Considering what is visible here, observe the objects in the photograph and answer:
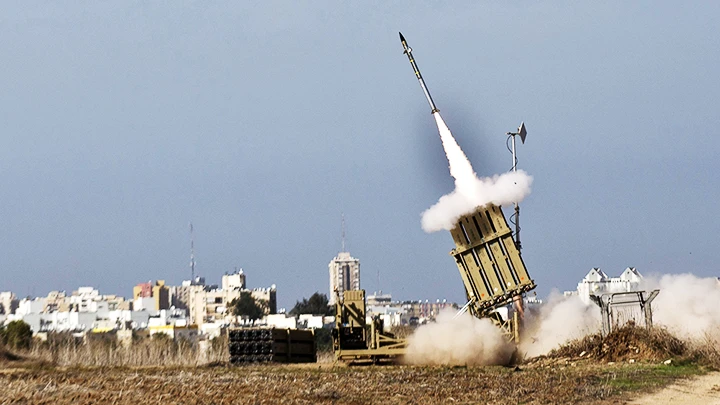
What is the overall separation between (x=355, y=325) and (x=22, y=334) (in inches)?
1043

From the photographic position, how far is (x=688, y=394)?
22.5 meters

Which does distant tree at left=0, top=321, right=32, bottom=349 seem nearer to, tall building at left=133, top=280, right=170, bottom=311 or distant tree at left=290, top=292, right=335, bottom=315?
distant tree at left=290, top=292, right=335, bottom=315

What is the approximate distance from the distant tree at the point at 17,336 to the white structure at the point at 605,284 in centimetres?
2313

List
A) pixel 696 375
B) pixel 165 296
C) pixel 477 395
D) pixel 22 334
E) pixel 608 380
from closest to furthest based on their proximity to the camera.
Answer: pixel 477 395, pixel 608 380, pixel 696 375, pixel 22 334, pixel 165 296

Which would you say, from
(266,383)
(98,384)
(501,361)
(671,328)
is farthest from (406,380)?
(671,328)

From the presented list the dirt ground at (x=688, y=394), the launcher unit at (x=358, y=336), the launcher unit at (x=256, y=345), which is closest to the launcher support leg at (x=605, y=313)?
the launcher unit at (x=358, y=336)

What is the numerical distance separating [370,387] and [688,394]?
591 cm

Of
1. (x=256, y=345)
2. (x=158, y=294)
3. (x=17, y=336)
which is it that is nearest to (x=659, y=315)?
(x=256, y=345)

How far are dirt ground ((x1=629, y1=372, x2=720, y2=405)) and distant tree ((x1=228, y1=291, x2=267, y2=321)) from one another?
8637 centimetres

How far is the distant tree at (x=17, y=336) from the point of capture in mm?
50556

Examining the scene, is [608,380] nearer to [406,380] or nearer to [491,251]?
[406,380]

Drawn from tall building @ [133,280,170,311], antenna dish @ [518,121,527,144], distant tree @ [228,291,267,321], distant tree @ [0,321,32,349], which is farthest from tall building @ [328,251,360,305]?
antenna dish @ [518,121,527,144]

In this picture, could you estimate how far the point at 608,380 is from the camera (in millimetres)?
24969

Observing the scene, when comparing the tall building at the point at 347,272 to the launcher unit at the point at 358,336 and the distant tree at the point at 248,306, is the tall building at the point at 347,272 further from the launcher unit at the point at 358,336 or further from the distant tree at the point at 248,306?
the launcher unit at the point at 358,336
